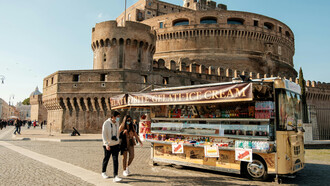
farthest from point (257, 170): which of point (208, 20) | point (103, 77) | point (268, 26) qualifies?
point (268, 26)

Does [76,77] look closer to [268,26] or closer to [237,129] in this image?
[237,129]

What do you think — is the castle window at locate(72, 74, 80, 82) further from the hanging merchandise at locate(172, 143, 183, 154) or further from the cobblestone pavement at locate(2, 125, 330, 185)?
the hanging merchandise at locate(172, 143, 183, 154)

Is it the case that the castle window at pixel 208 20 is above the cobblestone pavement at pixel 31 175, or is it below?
above

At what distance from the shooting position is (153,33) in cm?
3134

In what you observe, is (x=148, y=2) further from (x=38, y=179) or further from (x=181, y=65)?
(x=38, y=179)

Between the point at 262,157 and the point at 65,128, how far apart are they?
76.8 feet

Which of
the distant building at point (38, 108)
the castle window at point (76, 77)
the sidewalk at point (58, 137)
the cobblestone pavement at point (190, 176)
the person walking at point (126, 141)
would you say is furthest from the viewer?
the distant building at point (38, 108)

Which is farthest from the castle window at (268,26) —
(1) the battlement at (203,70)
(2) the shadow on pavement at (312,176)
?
(2) the shadow on pavement at (312,176)

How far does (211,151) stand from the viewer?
23.9 feet

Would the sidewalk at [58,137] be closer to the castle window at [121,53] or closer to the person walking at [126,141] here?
the castle window at [121,53]

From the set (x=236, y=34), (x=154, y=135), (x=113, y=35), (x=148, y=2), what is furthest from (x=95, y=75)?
(x=148, y=2)

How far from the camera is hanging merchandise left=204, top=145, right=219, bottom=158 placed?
7.17m

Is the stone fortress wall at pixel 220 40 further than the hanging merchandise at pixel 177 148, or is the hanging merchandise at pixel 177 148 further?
the stone fortress wall at pixel 220 40

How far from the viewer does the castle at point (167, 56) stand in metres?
25.4
